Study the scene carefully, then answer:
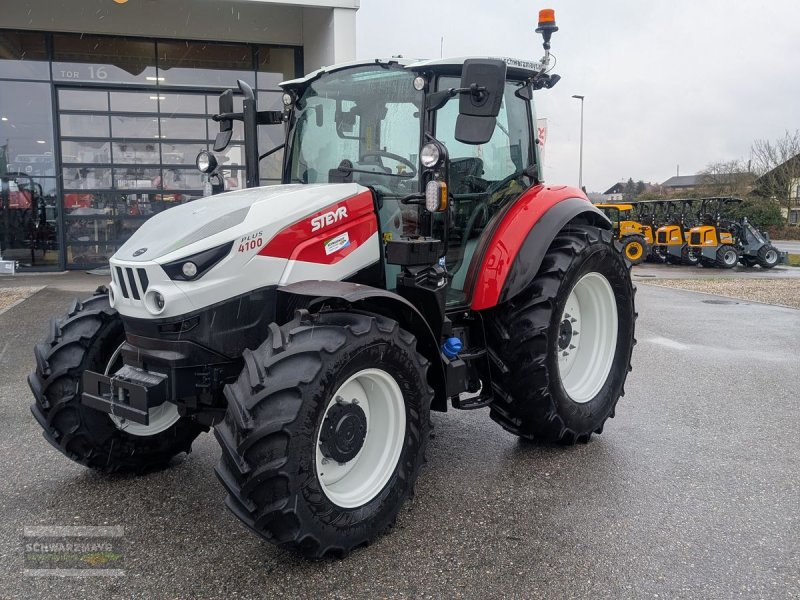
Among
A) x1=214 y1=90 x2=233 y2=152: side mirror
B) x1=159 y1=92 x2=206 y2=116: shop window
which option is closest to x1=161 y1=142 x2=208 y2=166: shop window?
x1=159 y1=92 x2=206 y2=116: shop window

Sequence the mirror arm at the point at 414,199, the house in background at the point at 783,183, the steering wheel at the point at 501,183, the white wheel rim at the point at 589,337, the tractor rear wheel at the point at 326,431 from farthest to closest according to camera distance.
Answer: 1. the house in background at the point at 783,183
2. the white wheel rim at the point at 589,337
3. the steering wheel at the point at 501,183
4. the mirror arm at the point at 414,199
5. the tractor rear wheel at the point at 326,431

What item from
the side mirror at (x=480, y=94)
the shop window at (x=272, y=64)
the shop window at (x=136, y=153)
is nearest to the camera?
the side mirror at (x=480, y=94)

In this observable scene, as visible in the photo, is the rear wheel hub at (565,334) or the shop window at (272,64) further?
the shop window at (272,64)

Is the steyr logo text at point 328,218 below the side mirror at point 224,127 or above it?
below

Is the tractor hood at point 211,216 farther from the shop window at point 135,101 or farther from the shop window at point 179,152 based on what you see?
the shop window at point 135,101

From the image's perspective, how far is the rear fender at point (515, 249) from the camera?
12.1ft

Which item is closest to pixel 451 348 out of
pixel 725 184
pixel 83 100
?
Answer: pixel 83 100

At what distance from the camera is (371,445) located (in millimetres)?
3066

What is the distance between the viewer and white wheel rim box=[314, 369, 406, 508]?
289cm

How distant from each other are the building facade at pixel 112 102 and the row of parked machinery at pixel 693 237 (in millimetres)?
10479

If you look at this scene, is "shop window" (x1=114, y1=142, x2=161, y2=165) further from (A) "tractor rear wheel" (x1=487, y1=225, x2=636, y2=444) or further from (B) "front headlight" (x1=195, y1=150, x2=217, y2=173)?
(A) "tractor rear wheel" (x1=487, y1=225, x2=636, y2=444)

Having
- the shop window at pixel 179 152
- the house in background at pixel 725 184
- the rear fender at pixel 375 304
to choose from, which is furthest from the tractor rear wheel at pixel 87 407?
the house in background at pixel 725 184

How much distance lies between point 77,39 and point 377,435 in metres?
13.6

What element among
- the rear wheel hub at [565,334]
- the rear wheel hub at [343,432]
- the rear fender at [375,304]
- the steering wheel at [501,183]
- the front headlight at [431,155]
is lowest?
the rear wheel hub at [343,432]
